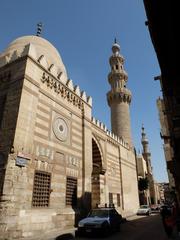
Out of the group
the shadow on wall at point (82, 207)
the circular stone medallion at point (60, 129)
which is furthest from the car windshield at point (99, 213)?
the circular stone medallion at point (60, 129)

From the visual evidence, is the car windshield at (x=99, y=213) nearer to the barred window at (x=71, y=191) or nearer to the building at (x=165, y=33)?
the barred window at (x=71, y=191)

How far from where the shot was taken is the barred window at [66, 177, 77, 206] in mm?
11477

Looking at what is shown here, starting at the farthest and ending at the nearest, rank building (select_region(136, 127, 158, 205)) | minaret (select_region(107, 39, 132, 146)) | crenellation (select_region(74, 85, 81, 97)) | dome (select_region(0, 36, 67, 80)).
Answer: building (select_region(136, 127, 158, 205)), minaret (select_region(107, 39, 132, 146)), dome (select_region(0, 36, 67, 80)), crenellation (select_region(74, 85, 81, 97))

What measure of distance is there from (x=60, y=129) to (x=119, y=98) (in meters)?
18.1

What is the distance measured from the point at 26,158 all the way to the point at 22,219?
236 centimetres

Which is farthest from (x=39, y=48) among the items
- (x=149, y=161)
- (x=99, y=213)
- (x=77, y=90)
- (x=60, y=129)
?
(x=149, y=161)

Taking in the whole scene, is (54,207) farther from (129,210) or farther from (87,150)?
(129,210)

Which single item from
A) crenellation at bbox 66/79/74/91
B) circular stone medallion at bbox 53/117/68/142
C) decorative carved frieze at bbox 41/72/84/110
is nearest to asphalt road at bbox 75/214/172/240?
circular stone medallion at bbox 53/117/68/142

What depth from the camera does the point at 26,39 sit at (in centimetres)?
1575

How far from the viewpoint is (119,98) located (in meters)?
28.7

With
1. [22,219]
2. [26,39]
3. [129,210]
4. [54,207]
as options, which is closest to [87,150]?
[54,207]

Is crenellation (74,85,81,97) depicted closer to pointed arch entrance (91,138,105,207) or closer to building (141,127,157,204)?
pointed arch entrance (91,138,105,207)

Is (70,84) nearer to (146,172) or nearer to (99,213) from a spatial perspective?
(99,213)

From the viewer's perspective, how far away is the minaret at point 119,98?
27.1m
